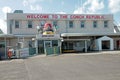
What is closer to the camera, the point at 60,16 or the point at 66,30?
the point at 60,16

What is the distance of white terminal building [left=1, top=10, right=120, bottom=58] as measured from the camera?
110 feet

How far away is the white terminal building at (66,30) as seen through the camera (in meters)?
33.5

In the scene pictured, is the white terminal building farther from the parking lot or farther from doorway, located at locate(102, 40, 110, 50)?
the parking lot

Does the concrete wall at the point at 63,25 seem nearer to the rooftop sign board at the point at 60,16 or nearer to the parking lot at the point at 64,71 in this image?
the rooftop sign board at the point at 60,16

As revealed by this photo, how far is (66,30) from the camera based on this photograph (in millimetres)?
37688

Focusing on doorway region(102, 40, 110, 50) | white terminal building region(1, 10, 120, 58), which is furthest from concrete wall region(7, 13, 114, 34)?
doorway region(102, 40, 110, 50)

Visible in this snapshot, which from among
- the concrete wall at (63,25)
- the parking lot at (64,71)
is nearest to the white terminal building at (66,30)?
the concrete wall at (63,25)

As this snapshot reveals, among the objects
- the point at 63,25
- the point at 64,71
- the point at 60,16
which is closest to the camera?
the point at 64,71

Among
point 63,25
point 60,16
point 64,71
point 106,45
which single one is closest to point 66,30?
point 63,25

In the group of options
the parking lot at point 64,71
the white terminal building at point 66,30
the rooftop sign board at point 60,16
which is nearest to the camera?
the parking lot at point 64,71

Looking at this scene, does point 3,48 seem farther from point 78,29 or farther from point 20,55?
point 78,29

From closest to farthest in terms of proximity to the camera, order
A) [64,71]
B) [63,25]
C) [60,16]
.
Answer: [64,71] → [60,16] → [63,25]

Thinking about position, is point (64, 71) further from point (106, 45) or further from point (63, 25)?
point (106, 45)

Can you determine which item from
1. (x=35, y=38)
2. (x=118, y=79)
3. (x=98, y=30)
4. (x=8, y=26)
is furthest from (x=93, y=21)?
(x=118, y=79)
